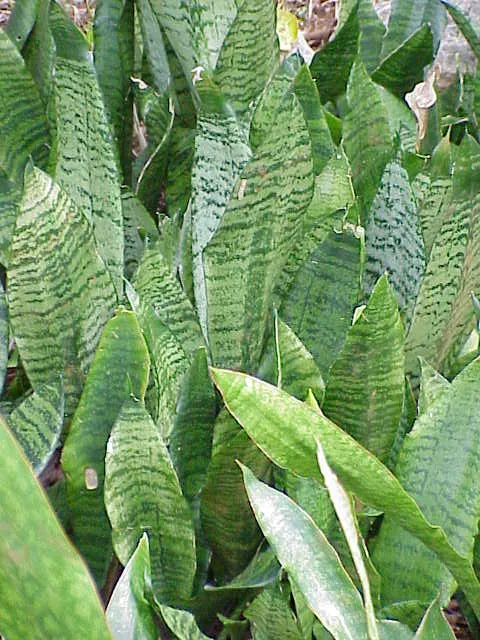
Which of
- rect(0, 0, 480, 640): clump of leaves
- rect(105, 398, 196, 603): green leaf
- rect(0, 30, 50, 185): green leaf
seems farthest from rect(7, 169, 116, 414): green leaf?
rect(0, 30, 50, 185): green leaf

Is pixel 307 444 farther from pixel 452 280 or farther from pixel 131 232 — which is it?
pixel 131 232

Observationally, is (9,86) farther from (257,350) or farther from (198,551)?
(198,551)

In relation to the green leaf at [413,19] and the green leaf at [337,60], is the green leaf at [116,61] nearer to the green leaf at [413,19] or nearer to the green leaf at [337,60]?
the green leaf at [337,60]

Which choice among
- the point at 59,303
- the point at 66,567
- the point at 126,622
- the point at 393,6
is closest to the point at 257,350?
the point at 59,303

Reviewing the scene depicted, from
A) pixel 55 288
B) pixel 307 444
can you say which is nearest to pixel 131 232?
pixel 55 288

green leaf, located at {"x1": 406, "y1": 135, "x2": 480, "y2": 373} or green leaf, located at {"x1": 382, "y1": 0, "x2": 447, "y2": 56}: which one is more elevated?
green leaf, located at {"x1": 382, "y1": 0, "x2": 447, "y2": 56}

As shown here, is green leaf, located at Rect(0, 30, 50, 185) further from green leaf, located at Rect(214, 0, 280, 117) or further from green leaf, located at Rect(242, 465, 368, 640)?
green leaf, located at Rect(242, 465, 368, 640)
